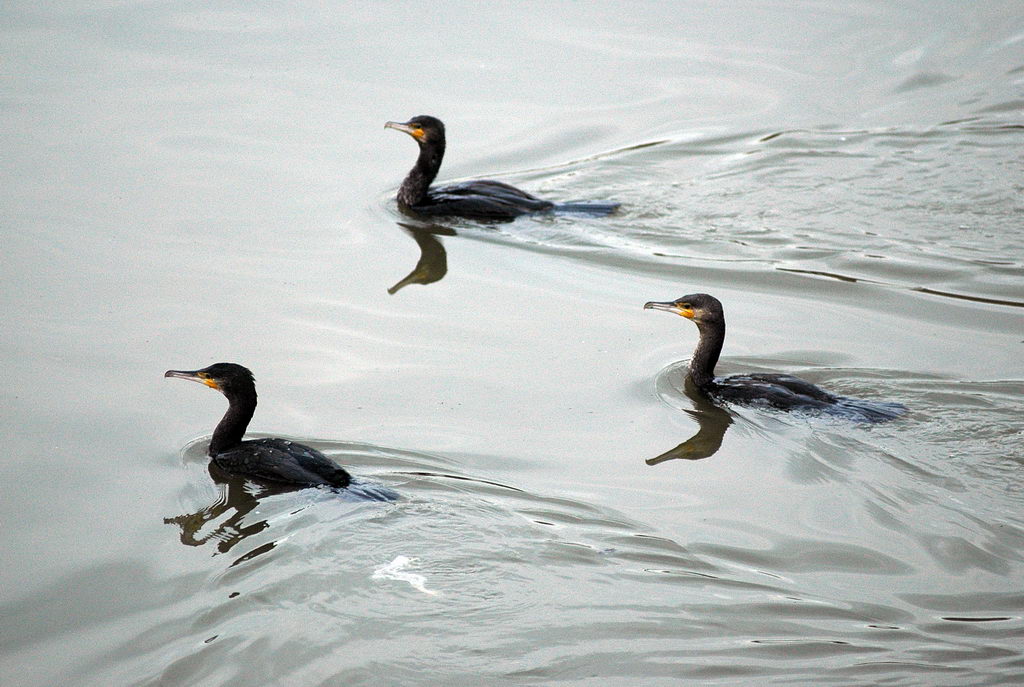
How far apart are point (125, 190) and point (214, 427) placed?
4.69 metres

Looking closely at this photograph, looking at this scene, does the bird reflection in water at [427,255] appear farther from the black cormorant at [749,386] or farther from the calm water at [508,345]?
the black cormorant at [749,386]

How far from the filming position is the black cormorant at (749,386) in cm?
857

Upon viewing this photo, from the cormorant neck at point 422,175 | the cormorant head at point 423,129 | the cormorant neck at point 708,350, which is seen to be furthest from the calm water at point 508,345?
the cormorant head at point 423,129

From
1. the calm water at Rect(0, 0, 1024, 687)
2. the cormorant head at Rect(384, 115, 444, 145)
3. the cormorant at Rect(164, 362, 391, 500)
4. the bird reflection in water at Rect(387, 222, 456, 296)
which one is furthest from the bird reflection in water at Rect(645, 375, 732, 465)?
the cormorant head at Rect(384, 115, 444, 145)

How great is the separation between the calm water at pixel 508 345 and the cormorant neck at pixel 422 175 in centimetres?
27

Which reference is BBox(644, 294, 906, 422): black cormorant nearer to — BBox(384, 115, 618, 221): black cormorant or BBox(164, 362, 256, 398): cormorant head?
BBox(384, 115, 618, 221): black cormorant

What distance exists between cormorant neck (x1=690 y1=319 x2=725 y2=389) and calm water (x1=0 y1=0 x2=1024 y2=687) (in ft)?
1.29

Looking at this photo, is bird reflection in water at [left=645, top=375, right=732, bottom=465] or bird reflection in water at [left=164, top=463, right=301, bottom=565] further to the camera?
bird reflection in water at [left=645, top=375, right=732, bottom=465]

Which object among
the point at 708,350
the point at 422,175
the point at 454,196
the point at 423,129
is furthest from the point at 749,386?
the point at 423,129

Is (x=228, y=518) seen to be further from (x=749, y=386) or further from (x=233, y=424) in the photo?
(x=749, y=386)

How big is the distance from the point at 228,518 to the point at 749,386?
3868 millimetres

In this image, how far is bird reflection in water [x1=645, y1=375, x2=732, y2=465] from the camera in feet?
27.1

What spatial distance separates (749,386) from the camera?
29.1ft

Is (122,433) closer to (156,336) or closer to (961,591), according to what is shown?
(156,336)
